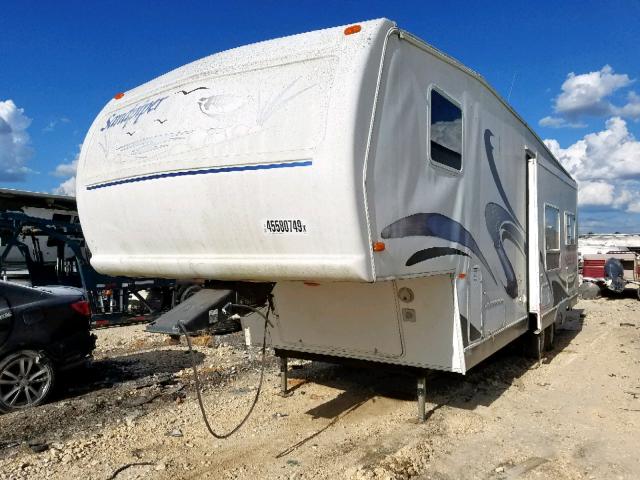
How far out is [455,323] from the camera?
16.4 feet

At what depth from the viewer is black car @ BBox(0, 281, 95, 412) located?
596 cm

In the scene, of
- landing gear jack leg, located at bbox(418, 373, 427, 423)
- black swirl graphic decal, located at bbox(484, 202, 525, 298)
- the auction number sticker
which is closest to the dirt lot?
landing gear jack leg, located at bbox(418, 373, 427, 423)

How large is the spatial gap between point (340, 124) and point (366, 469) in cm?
270

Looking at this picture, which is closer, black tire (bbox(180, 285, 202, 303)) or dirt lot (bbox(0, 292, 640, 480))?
dirt lot (bbox(0, 292, 640, 480))

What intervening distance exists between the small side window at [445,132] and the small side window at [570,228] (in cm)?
505

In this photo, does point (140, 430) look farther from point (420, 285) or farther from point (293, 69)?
point (293, 69)

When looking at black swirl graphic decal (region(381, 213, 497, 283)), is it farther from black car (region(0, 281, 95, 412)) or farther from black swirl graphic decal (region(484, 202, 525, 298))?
black car (region(0, 281, 95, 412))

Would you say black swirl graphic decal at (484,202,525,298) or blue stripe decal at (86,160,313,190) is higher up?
blue stripe decal at (86,160,313,190)

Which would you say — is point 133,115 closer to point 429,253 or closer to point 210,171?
point 210,171

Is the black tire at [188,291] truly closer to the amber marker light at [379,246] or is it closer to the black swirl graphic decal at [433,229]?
the black swirl graphic decal at [433,229]

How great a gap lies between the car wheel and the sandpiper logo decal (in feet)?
9.00

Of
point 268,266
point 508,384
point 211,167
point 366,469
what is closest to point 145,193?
point 211,167

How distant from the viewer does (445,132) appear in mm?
4859

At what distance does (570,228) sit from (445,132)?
19.9ft
